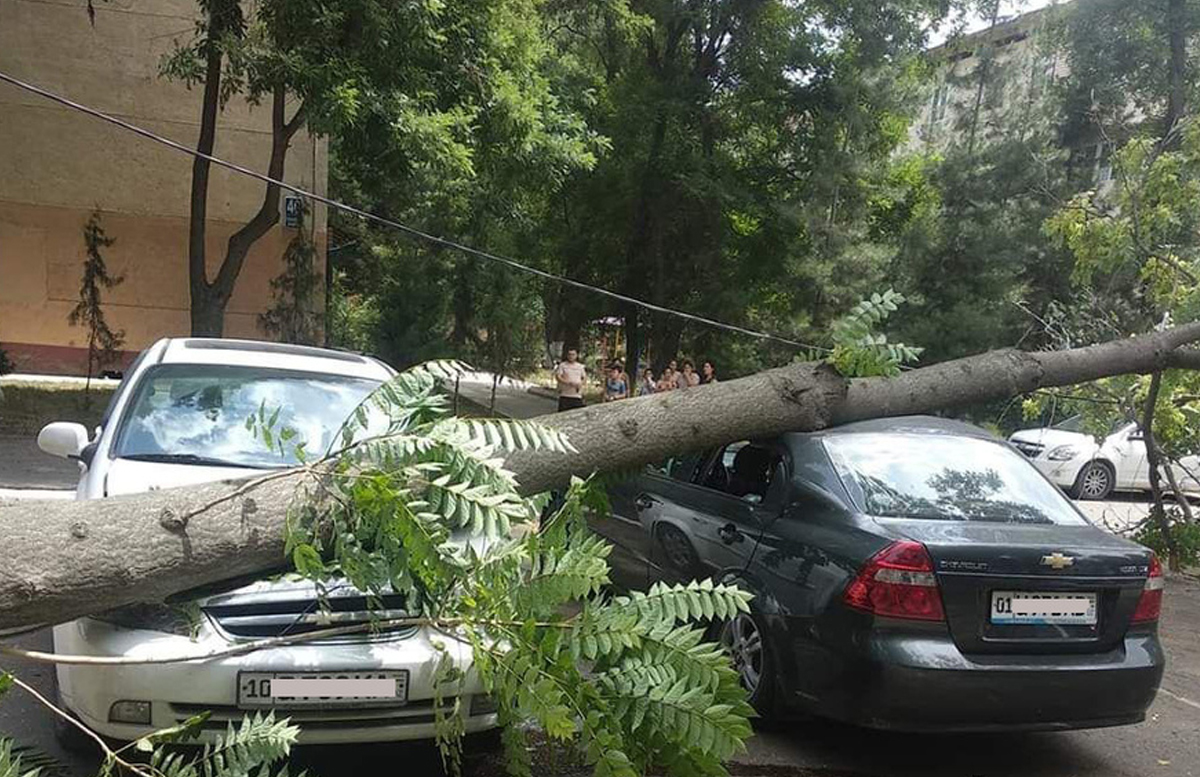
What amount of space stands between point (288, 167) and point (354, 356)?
12407mm

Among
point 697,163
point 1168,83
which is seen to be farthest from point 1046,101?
point 697,163

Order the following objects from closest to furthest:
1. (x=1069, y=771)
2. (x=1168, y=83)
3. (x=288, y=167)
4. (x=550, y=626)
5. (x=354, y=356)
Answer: (x=550, y=626) < (x=1069, y=771) < (x=354, y=356) < (x=288, y=167) < (x=1168, y=83)

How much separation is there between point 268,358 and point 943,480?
11.6ft

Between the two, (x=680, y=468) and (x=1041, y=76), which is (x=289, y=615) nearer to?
(x=680, y=468)

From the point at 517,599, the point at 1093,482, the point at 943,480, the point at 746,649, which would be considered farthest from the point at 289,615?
the point at 1093,482

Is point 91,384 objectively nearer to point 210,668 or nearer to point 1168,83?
point 210,668

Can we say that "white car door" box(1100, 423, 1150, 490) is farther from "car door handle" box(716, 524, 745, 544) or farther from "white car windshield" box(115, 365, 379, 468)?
"white car windshield" box(115, 365, 379, 468)

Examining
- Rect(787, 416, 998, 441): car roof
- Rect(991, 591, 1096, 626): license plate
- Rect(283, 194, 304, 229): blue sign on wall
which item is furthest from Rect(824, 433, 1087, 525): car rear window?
Rect(283, 194, 304, 229): blue sign on wall

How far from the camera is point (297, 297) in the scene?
52.1ft

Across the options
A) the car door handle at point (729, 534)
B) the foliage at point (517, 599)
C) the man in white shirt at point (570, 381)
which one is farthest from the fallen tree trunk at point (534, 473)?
the man in white shirt at point (570, 381)

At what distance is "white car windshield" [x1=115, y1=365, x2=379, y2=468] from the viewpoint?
428 cm

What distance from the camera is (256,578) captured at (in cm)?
329

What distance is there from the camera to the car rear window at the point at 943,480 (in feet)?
13.1

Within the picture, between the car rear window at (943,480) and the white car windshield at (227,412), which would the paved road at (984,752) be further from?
the white car windshield at (227,412)
